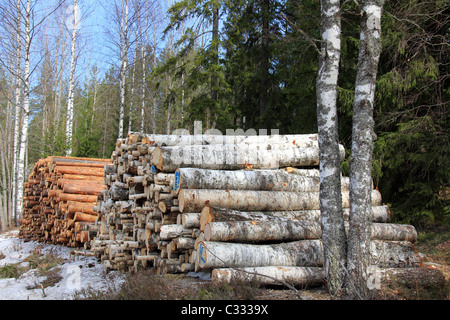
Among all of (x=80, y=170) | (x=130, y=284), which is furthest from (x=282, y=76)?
(x=130, y=284)


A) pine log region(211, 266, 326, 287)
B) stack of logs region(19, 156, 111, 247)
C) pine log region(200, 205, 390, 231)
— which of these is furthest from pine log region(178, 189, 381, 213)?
stack of logs region(19, 156, 111, 247)

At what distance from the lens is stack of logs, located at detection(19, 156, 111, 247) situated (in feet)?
34.7

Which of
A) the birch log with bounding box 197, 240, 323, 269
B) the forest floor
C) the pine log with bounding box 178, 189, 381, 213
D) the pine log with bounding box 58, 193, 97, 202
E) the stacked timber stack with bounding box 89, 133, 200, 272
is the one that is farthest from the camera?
the pine log with bounding box 58, 193, 97, 202

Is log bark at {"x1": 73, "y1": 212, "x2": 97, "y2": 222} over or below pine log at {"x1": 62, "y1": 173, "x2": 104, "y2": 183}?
below

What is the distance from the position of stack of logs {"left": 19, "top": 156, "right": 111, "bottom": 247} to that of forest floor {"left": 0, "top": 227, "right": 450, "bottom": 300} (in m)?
0.59

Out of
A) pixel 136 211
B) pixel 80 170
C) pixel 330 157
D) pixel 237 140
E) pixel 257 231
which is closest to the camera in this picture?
pixel 330 157

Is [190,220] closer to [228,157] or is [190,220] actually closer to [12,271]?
[228,157]

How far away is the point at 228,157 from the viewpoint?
7203mm

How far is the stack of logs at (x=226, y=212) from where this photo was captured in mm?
5387

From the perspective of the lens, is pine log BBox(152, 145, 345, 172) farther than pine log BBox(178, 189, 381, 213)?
Yes

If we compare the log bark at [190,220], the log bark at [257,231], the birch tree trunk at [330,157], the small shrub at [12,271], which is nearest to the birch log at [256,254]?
the log bark at [257,231]

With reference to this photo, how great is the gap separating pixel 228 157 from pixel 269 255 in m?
2.36

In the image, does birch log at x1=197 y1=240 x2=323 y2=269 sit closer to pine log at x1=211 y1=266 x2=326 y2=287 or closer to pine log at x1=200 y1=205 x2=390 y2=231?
pine log at x1=211 y1=266 x2=326 y2=287
